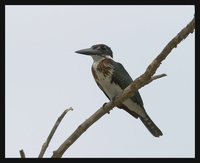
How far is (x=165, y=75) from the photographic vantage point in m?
4.25

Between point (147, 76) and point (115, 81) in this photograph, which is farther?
point (115, 81)

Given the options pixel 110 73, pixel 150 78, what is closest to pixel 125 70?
pixel 110 73

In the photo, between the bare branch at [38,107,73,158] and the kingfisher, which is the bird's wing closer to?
the kingfisher

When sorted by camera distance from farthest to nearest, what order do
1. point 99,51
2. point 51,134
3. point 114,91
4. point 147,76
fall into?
point 99,51, point 114,91, point 147,76, point 51,134

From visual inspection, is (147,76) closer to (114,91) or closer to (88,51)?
(114,91)

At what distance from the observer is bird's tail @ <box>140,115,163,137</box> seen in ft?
22.7

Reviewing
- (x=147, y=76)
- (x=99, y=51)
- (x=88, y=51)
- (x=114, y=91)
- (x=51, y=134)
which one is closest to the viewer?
(x=51, y=134)

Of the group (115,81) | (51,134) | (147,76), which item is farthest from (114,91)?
(51,134)

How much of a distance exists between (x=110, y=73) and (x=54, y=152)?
379cm

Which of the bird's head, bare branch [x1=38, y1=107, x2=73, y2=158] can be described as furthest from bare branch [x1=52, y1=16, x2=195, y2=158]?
the bird's head

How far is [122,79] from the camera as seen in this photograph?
6.98 m

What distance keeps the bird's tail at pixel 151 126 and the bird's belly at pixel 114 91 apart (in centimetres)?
7

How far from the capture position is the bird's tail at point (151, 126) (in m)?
6.92

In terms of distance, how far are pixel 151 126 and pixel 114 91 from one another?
0.71m
